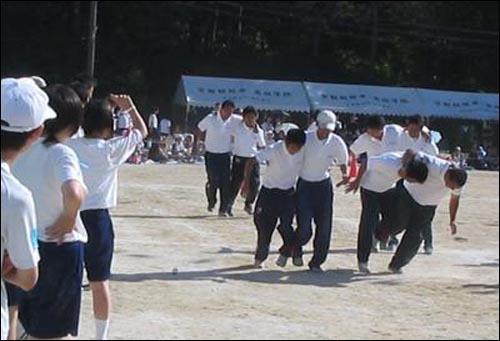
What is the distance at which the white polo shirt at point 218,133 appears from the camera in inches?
630

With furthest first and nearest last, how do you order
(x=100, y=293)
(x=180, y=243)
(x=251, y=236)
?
(x=251, y=236) < (x=180, y=243) < (x=100, y=293)

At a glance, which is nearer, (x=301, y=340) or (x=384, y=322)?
(x=301, y=340)

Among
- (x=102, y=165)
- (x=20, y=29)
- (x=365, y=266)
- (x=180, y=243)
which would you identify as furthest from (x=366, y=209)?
(x=20, y=29)

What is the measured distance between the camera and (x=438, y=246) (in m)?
13.8

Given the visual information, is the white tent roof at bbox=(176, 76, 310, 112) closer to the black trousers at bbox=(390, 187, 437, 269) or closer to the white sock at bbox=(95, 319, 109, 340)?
the black trousers at bbox=(390, 187, 437, 269)

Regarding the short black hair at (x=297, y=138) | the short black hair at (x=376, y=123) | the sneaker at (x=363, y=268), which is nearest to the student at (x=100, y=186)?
the short black hair at (x=297, y=138)

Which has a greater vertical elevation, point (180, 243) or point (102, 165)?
point (102, 165)

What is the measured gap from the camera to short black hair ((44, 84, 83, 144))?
536cm

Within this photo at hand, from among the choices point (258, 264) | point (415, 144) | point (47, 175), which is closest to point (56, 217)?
point (47, 175)

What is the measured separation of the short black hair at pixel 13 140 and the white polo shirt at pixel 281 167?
6.91 m

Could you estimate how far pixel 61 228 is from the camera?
5500 mm

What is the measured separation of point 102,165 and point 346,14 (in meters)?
44.6

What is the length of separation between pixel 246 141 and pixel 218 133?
407 millimetres

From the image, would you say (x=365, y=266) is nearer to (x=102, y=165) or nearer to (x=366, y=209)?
(x=366, y=209)
